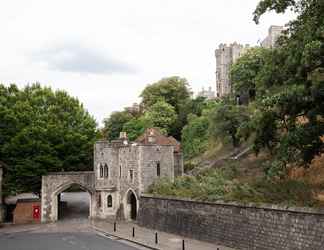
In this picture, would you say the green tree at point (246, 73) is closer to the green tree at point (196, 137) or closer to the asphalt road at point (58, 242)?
the green tree at point (196, 137)

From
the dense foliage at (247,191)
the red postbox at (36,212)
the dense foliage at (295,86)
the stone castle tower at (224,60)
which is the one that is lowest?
the red postbox at (36,212)

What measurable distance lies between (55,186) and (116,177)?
18.2ft

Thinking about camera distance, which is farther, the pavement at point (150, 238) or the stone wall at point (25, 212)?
the stone wall at point (25, 212)

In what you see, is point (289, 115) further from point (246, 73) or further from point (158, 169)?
point (246, 73)

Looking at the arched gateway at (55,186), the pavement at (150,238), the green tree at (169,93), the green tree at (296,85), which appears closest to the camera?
the green tree at (296,85)

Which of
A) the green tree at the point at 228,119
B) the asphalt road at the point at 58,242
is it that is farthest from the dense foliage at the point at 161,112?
the asphalt road at the point at 58,242

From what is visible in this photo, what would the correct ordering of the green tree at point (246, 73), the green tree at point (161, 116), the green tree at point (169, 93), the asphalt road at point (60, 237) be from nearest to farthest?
the asphalt road at point (60, 237) < the green tree at point (246, 73) < the green tree at point (161, 116) < the green tree at point (169, 93)

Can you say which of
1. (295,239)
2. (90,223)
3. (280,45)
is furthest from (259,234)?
(90,223)

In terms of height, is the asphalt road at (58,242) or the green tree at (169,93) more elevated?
the green tree at (169,93)

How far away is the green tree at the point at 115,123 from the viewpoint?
70.9m

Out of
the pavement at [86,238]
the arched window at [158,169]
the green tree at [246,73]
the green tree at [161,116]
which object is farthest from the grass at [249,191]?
the green tree at [161,116]

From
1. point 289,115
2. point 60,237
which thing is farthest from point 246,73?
point 289,115

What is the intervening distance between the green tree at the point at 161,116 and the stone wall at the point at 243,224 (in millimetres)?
34667

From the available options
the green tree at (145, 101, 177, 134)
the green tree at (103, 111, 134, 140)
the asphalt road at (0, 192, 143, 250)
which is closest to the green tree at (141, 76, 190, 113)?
the green tree at (103, 111, 134, 140)
